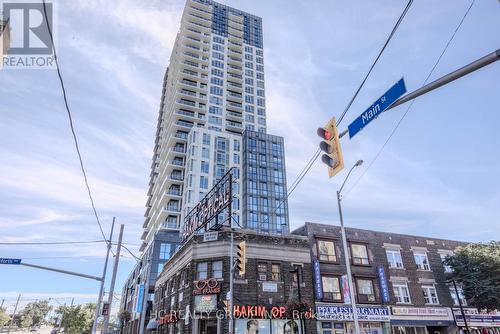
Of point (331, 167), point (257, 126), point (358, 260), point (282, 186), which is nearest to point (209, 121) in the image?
point (257, 126)

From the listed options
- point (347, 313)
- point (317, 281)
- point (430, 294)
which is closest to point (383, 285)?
point (347, 313)

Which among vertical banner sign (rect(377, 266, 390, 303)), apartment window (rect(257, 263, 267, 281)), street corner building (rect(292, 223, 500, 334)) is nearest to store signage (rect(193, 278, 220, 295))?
apartment window (rect(257, 263, 267, 281))

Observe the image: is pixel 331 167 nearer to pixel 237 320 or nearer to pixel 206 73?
pixel 237 320

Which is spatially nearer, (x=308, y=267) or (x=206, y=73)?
(x=308, y=267)

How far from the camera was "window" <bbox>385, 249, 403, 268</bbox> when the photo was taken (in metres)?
34.1

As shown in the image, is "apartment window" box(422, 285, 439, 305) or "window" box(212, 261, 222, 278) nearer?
"window" box(212, 261, 222, 278)

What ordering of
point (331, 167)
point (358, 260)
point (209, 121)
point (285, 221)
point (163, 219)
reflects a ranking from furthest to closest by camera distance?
point (209, 121), point (285, 221), point (163, 219), point (358, 260), point (331, 167)

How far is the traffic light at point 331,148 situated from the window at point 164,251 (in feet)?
213

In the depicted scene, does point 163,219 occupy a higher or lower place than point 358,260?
higher

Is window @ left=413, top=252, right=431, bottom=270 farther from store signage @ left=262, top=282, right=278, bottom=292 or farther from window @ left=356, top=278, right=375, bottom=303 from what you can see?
store signage @ left=262, top=282, right=278, bottom=292

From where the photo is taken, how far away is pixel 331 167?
8961 mm

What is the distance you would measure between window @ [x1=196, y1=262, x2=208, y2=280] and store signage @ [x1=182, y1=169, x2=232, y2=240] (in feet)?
12.4

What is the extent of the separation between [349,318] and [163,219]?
6314cm

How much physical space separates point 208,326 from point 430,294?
22.4 meters
